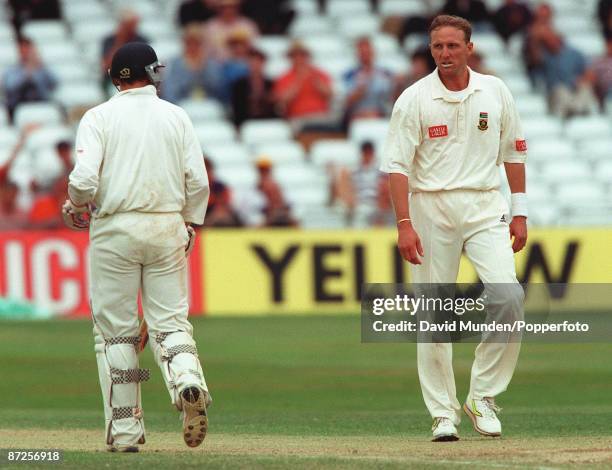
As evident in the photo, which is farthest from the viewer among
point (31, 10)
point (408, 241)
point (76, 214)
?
point (31, 10)

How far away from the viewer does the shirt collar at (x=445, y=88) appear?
363 inches

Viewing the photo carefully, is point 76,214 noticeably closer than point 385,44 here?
Yes

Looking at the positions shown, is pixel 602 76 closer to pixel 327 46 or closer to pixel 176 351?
pixel 327 46

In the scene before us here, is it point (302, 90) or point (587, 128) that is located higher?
point (302, 90)

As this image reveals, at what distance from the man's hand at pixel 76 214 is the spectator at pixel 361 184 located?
11.0 m

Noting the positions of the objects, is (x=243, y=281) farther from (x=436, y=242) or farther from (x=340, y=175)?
(x=436, y=242)

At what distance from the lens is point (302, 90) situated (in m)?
21.5

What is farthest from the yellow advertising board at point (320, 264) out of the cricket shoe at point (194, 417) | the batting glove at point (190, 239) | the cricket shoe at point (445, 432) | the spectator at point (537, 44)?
the cricket shoe at point (194, 417)

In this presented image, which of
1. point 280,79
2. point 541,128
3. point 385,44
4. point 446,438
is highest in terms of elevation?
point 385,44

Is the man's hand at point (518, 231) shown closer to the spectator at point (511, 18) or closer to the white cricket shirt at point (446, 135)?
the white cricket shirt at point (446, 135)

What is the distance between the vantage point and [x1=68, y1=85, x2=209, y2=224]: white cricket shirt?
8500mm

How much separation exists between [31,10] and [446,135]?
1462 cm

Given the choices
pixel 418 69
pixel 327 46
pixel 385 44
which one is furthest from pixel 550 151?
pixel 327 46

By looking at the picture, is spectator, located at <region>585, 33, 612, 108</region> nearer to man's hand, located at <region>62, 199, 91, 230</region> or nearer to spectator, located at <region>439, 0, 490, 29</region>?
spectator, located at <region>439, 0, 490, 29</region>
